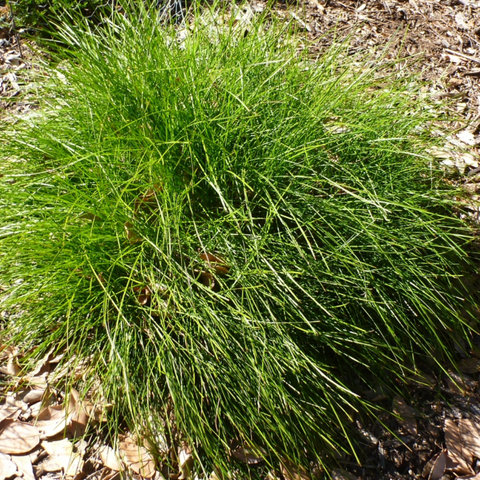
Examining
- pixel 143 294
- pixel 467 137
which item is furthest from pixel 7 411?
pixel 467 137

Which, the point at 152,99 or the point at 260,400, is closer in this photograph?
the point at 260,400

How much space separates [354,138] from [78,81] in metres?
1.45

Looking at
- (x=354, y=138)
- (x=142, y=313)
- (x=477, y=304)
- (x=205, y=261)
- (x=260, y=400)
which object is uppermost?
(x=354, y=138)

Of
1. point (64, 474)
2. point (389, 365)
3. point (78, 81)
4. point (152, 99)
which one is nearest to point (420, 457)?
point (389, 365)

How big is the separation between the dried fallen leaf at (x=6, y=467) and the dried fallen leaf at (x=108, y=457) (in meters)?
0.39

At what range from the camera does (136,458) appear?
2.11m

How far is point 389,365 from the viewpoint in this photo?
218cm

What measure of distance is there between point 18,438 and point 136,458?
59 cm

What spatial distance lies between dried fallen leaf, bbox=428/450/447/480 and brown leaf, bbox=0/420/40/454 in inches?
74.1

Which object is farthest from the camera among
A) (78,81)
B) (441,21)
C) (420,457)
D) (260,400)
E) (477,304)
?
(441,21)

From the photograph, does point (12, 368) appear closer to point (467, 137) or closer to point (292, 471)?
point (292, 471)

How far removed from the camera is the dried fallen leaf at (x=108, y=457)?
2.10 meters

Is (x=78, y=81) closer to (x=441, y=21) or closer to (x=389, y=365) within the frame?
(x=389, y=365)

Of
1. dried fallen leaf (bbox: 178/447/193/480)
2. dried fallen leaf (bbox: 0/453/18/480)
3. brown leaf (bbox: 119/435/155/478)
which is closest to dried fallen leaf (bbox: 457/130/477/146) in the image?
dried fallen leaf (bbox: 178/447/193/480)
